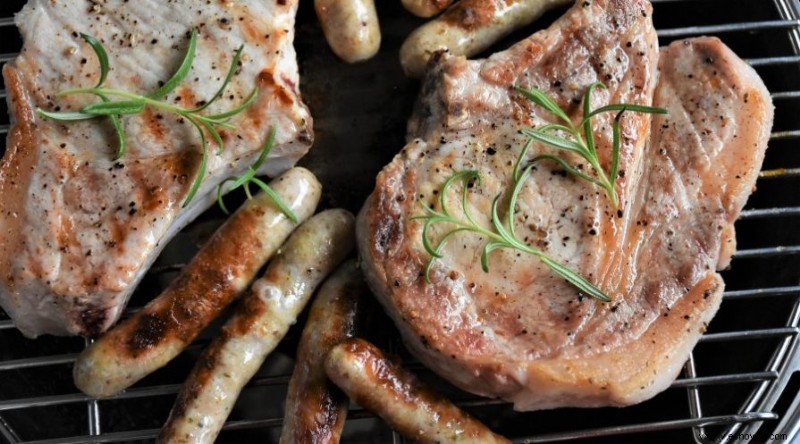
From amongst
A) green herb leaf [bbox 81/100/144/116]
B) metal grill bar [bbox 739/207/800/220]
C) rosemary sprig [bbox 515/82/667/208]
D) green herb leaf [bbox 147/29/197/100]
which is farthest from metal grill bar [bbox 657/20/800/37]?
green herb leaf [bbox 81/100/144/116]

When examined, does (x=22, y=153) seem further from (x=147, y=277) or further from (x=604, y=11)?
(x=604, y=11)

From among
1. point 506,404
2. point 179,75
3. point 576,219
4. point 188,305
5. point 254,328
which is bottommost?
point 506,404

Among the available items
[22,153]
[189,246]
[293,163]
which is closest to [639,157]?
[293,163]

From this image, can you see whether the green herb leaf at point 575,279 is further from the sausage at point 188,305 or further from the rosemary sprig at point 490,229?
the sausage at point 188,305

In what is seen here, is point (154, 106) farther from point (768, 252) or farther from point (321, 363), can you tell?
point (768, 252)

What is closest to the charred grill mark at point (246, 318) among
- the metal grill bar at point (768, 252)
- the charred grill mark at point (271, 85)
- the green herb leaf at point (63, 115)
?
the charred grill mark at point (271, 85)

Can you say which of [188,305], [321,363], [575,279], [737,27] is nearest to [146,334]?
[188,305]
